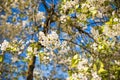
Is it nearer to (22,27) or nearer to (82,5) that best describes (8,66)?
(22,27)

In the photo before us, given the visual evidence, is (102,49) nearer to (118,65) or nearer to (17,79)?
(118,65)

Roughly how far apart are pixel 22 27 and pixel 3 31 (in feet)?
5.82

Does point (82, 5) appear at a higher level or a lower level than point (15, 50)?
higher

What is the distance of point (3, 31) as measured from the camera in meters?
11.9

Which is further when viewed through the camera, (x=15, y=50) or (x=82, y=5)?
(x=15, y=50)

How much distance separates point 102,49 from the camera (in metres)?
5.48

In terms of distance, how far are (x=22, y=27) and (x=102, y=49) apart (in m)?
5.20

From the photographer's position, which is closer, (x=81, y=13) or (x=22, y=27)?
(x=81, y=13)

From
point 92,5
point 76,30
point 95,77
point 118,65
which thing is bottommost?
point 95,77

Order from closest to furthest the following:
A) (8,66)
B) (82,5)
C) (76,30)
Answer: (82,5) < (76,30) < (8,66)

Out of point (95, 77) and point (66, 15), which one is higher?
point (66, 15)

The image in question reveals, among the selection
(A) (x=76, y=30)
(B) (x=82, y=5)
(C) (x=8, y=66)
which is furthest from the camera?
(C) (x=8, y=66)

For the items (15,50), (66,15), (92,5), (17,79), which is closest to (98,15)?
(92,5)

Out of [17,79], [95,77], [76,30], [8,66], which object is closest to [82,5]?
[95,77]
